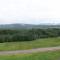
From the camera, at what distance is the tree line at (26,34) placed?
19.5 meters

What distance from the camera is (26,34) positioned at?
20000 mm

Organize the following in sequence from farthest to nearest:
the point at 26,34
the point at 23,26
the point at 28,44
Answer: the point at 23,26 → the point at 26,34 → the point at 28,44

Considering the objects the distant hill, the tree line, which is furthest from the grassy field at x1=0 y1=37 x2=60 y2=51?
the distant hill

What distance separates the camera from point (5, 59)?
42.6 feet

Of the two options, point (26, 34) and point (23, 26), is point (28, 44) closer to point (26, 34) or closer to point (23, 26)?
point (26, 34)

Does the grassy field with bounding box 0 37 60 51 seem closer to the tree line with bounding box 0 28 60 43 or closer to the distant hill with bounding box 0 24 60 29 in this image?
the tree line with bounding box 0 28 60 43

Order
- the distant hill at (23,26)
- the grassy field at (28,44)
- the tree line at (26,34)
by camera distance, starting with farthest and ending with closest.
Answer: the distant hill at (23,26), the tree line at (26,34), the grassy field at (28,44)

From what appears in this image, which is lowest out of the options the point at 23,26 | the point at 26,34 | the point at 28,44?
the point at 28,44

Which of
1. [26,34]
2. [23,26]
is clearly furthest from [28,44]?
[23,26]

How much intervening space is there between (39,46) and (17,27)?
4.81m

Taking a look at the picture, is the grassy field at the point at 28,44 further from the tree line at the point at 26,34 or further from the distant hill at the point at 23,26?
the distant hill at the point at 23,26

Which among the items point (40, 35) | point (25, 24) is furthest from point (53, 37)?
point (25, 24)

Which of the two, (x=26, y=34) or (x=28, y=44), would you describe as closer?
(x=28, y=44)

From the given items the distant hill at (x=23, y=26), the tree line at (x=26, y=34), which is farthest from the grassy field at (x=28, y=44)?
the distant hill at (x=23, y=26)
